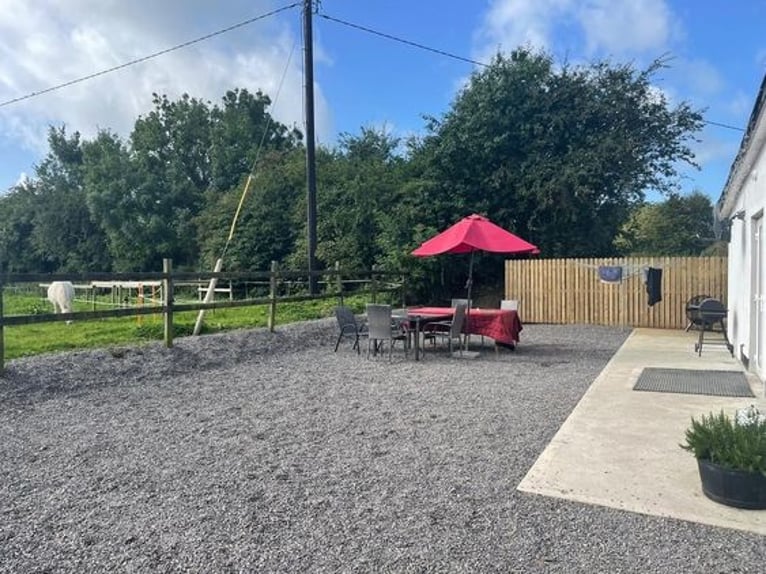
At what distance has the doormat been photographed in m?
5.69

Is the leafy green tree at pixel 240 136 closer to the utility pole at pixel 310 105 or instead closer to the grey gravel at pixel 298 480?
the utility pole at pixel 310 105

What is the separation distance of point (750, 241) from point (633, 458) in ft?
14.0

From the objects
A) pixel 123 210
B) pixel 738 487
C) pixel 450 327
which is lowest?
pixel 738 487

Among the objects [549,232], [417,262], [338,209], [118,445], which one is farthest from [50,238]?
[118,445]

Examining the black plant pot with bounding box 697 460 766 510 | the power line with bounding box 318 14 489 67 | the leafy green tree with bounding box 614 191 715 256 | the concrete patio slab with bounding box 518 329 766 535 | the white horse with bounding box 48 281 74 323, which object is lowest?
the concrete patio slab with bounding box 518 329 766 535

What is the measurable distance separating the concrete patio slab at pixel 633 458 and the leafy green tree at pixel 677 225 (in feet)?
64.1

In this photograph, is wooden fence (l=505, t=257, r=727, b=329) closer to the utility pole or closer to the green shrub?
the utility pole

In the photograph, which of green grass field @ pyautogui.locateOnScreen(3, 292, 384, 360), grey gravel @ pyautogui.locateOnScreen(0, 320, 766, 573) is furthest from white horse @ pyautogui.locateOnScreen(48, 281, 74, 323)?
grey gravel @ pyautogui.locateOnScreen(0, 320, 766, 573)

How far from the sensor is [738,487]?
2918 mm

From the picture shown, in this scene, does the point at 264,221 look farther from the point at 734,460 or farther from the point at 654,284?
the point at 734,460

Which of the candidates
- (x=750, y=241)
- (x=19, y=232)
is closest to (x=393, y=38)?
(x=750, y=241)

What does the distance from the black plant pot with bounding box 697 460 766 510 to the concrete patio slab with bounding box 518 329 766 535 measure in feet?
0.14

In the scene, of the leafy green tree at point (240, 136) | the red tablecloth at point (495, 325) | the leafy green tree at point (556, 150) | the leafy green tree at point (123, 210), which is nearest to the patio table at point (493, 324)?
the red tablecloth at point (495, 325)

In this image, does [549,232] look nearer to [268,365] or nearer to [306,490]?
[268,365]
